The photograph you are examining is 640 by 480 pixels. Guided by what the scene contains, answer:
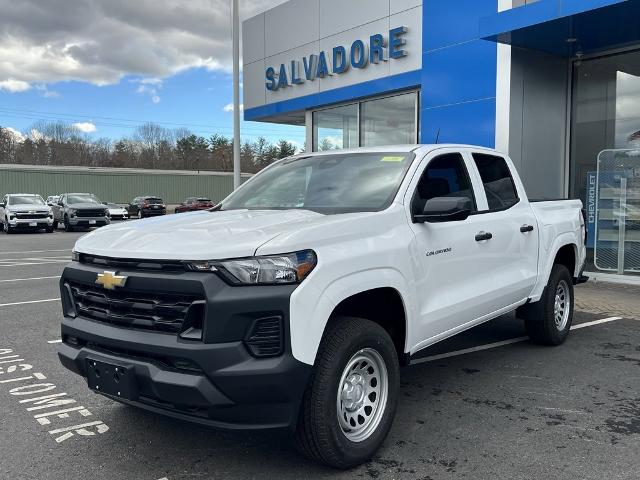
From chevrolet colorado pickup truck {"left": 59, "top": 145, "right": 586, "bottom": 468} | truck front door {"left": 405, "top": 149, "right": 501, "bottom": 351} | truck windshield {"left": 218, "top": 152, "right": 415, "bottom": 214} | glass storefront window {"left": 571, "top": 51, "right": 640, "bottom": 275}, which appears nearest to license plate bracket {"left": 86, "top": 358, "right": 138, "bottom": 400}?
chevrolet colorado pickup truck {"left": 59, "top": 145, "right": 586, "bottom": 468}

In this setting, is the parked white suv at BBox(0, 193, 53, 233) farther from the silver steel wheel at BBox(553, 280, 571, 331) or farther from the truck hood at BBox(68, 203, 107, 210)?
the silver steel wheel at BBox(553, 280, 571, 331)

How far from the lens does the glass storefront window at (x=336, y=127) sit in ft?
53.0

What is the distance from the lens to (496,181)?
5375mm

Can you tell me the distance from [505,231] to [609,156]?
7.12 meters

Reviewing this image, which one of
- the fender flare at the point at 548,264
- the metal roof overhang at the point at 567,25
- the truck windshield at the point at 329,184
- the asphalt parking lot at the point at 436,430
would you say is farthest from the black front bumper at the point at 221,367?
the metal roof overhang at the point at 567,25

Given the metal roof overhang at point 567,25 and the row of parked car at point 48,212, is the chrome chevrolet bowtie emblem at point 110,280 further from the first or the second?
the row of parked car at point 48,212

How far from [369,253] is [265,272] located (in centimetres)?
76

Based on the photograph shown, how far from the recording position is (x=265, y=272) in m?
3.04

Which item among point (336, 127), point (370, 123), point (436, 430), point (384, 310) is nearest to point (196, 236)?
point (384, 310)

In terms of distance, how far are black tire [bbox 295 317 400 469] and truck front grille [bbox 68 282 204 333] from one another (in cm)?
70

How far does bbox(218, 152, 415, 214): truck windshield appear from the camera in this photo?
163 inches

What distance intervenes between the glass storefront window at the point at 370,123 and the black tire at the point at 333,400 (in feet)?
36.8

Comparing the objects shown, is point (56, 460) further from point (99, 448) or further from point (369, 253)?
point (369, 253)

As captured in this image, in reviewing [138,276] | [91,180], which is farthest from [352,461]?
[91,180]
